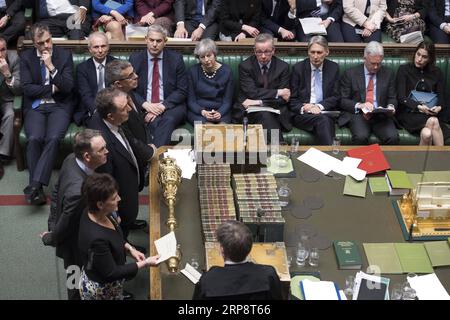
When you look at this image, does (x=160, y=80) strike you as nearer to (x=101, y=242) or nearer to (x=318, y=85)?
(x=318, y=85)

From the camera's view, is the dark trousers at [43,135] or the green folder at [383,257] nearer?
the green folder at [383,257]

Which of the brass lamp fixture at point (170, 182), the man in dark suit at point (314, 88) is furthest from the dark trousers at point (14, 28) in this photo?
the brass lamp fixture at point (170, 182)

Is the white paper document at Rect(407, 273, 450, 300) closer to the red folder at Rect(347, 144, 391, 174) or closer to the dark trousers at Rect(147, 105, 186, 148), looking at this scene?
the red folder at Rect(347, 144, 391, 174)

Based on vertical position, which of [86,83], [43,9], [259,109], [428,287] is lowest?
[428,287]

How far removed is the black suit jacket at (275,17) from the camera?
23.4 ft

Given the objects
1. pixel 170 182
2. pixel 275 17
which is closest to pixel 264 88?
pixel 275 17

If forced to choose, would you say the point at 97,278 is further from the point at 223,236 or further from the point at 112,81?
the point at 112,81

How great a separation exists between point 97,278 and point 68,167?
706mm

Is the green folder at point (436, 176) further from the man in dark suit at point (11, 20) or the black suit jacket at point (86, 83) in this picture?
the man in dark suit at point (11, 20)

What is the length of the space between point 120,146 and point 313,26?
10.8ft

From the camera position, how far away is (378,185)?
478 cm

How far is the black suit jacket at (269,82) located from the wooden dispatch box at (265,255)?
229 cm

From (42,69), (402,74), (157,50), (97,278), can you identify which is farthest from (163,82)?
(97,278)
